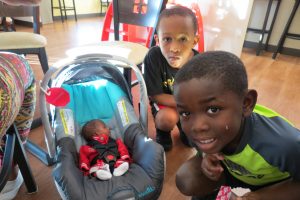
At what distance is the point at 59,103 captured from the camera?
0.88m

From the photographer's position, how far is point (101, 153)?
42.4 inches

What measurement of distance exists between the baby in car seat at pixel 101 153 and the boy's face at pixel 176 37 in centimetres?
49

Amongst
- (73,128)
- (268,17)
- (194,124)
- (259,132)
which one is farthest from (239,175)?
(268,17)

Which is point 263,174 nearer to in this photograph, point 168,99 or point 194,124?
point 194,124

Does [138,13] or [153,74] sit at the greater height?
[138,13]

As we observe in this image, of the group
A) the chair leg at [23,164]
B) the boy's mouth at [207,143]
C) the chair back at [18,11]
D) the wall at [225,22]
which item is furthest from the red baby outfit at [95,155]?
the wall at [225,22]

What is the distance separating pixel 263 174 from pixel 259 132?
0.50 ft

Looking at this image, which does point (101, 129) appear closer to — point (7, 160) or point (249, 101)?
point (7, 160)

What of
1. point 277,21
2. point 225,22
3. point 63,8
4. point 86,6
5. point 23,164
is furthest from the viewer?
point 86,6

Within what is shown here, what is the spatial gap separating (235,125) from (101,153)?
654 millimetres

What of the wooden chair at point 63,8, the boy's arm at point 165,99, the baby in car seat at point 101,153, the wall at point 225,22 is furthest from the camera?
the wooden chair at point 63,8

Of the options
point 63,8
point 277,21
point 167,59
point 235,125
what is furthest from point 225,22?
point 63,8

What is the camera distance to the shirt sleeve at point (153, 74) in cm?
131

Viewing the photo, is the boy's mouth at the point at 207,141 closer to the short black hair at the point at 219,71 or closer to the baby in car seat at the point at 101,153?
the short black hair at the point at 219,71
